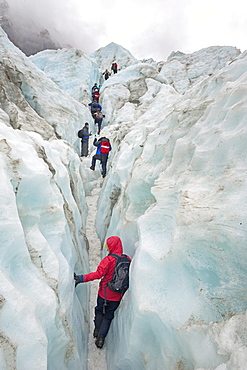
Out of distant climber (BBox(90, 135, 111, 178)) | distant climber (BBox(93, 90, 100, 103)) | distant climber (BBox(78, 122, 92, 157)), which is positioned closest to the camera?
distant climber (BBox(90, 135, 111, 178))

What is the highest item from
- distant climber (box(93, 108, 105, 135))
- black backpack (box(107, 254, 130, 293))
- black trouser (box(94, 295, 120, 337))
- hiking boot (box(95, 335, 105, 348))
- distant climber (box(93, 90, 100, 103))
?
distant climber (box(93, 90, 100, 103))

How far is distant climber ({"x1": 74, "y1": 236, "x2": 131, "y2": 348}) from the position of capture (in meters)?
2.80

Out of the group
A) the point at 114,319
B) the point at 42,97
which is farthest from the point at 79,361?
the point at 42,97

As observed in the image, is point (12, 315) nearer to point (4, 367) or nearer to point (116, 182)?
point (4, 367)

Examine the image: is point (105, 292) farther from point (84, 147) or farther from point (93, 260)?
point (84, 147)

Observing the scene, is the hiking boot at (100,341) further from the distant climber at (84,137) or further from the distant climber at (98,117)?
the distant climber at (98,117)

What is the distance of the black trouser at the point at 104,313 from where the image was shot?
2.95m

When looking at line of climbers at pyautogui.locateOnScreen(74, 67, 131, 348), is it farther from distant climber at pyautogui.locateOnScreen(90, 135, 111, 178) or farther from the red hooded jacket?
distant climber at pyautogui.locateOnScreen(90, 135, 111, 178)

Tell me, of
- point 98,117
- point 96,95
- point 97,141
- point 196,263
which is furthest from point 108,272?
point 96,95

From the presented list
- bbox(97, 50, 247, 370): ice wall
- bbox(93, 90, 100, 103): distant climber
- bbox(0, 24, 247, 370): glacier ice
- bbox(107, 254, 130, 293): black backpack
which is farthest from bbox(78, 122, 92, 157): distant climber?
bbox(107, 254, 130, 293): black backpack

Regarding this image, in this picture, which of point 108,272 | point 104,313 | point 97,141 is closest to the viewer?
point 108,272

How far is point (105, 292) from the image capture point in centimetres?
287

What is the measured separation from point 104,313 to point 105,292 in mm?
374

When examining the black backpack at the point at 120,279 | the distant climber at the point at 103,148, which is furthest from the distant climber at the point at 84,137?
the black backpack at the point at 120,279
